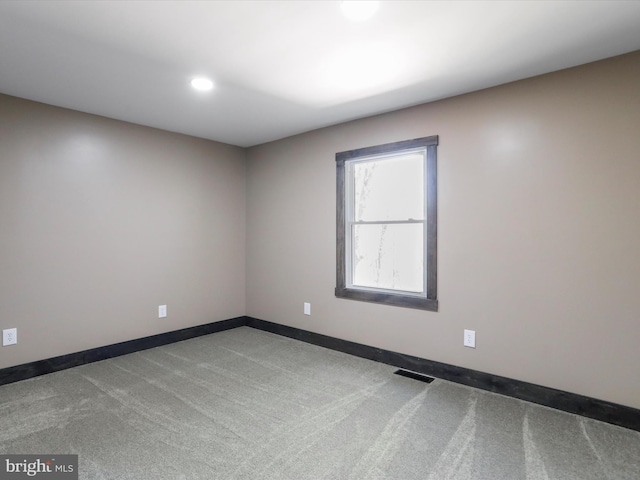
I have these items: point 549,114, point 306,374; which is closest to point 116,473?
point 306,374

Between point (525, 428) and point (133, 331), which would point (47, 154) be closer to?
point (133, 331)

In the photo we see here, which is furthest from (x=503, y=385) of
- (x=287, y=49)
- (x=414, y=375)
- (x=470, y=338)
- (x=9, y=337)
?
(x=9, y=337)

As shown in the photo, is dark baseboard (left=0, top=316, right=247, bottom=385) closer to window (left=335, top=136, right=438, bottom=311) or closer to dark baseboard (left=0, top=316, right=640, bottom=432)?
dark baseboard (left=0, top=316, right=640, bottom=432)

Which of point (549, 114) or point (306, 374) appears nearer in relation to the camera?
point (549, 114)

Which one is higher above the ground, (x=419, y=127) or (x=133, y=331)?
(x=419, y=127)

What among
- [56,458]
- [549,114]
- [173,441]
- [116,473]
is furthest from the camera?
[549,114]

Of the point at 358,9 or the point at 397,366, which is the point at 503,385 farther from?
the point at 358,9

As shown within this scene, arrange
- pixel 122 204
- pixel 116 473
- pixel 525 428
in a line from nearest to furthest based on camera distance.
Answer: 1. pixel 116 473
2. pixel 525 428
3. pixel 122 204

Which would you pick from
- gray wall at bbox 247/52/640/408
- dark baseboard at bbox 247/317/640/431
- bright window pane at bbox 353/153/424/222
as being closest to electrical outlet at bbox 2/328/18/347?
dark baseboard at bbox 247/317/640/431

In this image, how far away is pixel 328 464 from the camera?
73.1 inches

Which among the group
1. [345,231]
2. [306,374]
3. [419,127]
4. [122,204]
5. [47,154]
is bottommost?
[306,374]

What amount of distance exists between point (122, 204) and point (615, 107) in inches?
162

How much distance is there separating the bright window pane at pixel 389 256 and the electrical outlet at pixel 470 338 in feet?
1.78

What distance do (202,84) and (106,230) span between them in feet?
5.88
